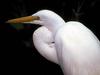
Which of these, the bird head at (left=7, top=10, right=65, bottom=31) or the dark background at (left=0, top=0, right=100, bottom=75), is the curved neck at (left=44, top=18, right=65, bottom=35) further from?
the dark background at (left=0, top=0, right=100, bottom=75)

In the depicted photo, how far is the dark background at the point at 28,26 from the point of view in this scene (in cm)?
162

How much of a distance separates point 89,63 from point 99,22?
63cm

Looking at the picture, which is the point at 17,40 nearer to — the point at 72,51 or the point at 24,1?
the point at 24,1

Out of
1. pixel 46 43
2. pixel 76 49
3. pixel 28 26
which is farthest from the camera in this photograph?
pixel 28 26

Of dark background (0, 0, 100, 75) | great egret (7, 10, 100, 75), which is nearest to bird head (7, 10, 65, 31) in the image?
great egret (7, 10, 100, 75)

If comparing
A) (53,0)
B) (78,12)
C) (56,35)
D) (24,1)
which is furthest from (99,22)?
(56,35)

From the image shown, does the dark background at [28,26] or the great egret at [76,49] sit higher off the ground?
the great egret at [76,49]

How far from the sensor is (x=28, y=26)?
1629 mm

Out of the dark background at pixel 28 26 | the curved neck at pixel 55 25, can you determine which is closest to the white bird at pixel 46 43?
the curved neck at pixel 55 25

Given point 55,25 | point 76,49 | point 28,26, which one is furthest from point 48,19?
point 28,26

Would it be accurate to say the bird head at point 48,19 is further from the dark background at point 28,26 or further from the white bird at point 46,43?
the dark background at point 28,26

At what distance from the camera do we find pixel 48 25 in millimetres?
1180

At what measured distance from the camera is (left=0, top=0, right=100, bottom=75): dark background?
1617mm

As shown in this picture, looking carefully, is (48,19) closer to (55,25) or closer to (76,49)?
(55,25)
